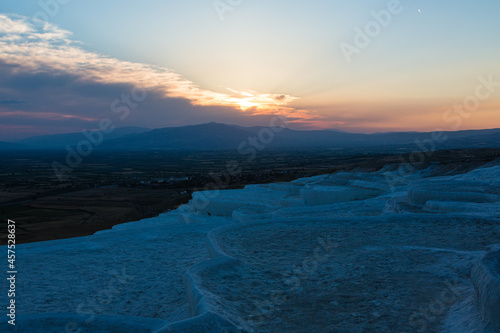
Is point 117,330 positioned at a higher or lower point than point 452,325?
lower

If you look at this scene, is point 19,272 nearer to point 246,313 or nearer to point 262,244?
point 262,244

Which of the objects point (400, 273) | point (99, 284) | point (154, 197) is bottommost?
point (154, 197)

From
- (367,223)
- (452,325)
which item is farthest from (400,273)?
(367,223)

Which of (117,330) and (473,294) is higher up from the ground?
(473,294)

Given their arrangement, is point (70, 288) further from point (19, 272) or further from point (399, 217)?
point (399, 217)

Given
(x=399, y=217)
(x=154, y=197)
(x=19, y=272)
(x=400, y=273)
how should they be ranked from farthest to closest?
(x=154, y=197), (x=399, y=217), (x=19, y=272), (x=400, y=273)

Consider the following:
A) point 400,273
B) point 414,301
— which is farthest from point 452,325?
point 400,273

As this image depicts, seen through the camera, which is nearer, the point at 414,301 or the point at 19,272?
the point at 414,301

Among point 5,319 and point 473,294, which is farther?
point 5,319

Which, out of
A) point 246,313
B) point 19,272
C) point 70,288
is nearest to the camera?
point 246,313
